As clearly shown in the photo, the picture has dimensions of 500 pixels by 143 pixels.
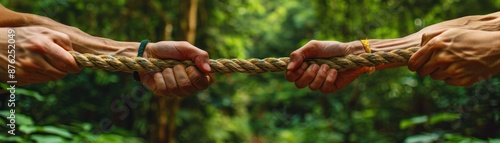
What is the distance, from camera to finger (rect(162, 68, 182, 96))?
→ 1.04m

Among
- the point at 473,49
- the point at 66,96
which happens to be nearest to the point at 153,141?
the point at 66,96

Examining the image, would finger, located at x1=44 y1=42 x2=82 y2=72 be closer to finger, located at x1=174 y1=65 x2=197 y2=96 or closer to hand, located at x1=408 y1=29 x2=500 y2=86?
finger, located at x1=174 y1=65 x2=197 y2=96

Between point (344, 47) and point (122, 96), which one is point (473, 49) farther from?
point (122, 96)

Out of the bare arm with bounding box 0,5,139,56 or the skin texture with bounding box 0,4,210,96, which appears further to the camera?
the bare arm with bounding box 0,5,139,56

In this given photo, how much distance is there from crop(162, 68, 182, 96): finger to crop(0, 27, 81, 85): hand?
0.17m

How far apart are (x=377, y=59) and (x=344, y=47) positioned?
102 millimetres

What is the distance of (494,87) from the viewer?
215 centimetres

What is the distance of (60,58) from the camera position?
98 centimetres

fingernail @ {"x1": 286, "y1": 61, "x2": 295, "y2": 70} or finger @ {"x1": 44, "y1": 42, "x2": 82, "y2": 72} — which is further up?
finger @ {"x1": 44, "y1": 42, "x2": 82, "y2": 72}

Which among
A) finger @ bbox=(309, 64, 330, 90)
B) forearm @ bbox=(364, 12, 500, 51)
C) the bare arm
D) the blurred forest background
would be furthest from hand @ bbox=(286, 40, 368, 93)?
the blurred forest background

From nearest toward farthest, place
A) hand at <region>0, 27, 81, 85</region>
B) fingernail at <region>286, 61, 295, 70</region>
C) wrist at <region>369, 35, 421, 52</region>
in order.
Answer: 1. hand at <region>0, 27, 81, 85</region>
2. fingernail at <region>286, 61, 295, 70</region>
3. wrist at <region>369, 35, 421, 52</region>

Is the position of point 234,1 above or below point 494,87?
above

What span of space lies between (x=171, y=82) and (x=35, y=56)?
0.85ft

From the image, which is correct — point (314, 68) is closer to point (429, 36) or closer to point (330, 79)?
point (330, 79)
